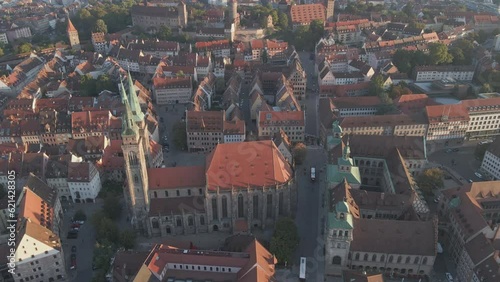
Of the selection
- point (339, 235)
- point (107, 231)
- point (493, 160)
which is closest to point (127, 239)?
point (107, 231)

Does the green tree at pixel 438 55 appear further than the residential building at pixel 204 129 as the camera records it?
Yes

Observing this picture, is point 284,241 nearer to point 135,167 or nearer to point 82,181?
point 135,167

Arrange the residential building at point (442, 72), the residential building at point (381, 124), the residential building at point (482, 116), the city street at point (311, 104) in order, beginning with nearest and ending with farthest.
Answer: the residential building at point (381, 124), the residential building at point (482, 116), the city street at point (311, 104), the residential building at point (442, 72)

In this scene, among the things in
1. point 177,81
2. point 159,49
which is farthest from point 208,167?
point 159,49

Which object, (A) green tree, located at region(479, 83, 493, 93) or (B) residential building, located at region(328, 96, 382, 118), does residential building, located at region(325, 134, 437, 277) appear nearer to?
(B) residential building, located at region(328, 96, 382, 118)

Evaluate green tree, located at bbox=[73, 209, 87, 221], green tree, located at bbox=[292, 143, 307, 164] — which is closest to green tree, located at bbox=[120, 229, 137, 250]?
green tree, located at bbox=[73, 209, 87, 221]

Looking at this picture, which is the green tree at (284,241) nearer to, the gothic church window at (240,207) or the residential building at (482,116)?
the gothic church window at (240,207)

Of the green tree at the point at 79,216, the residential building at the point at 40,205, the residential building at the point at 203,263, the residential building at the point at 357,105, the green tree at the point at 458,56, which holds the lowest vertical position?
the green tree at the point at 79,216

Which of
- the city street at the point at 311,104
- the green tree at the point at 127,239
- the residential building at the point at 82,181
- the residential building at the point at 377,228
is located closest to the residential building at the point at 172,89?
the city street at the point at 311,104
